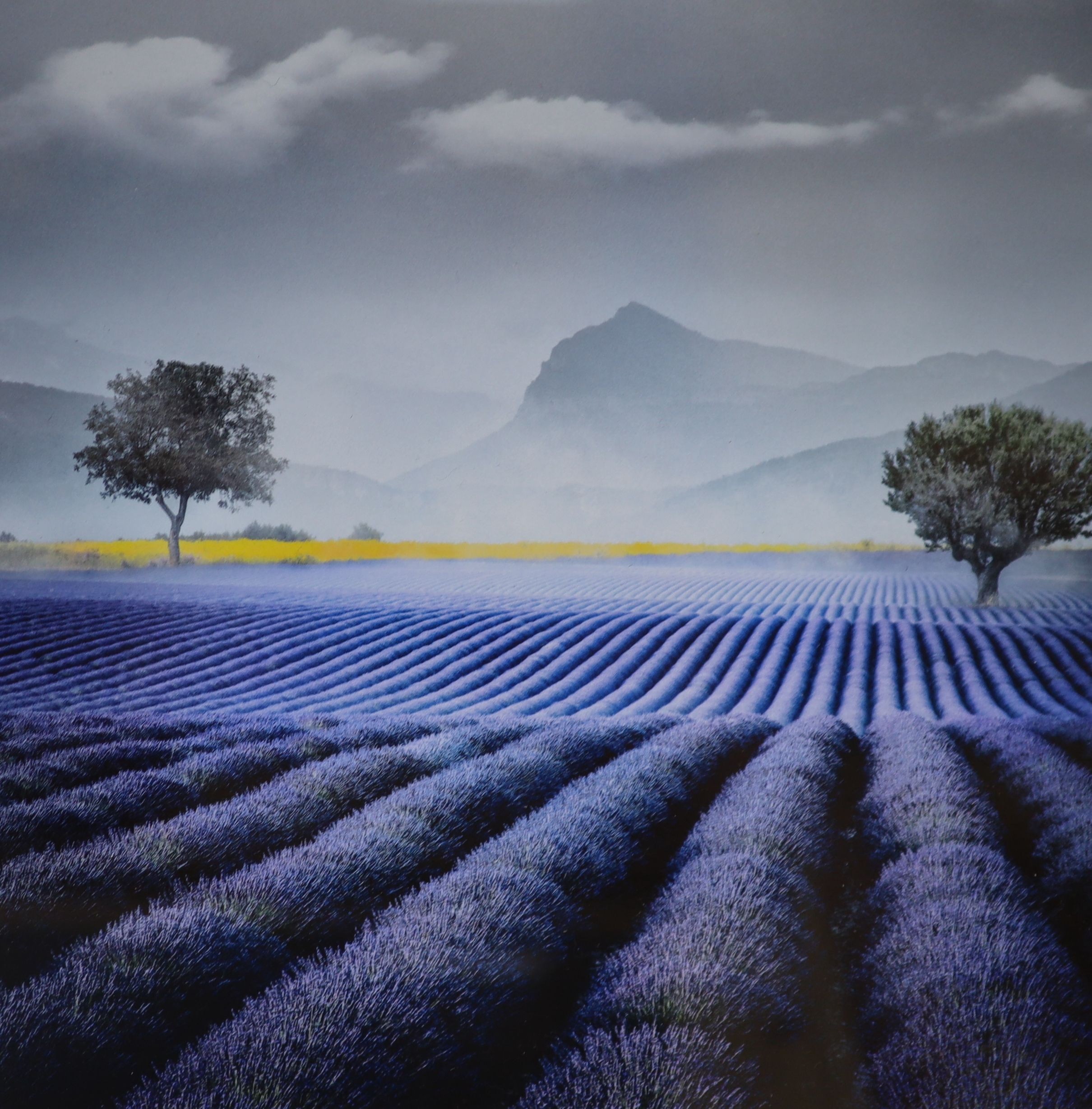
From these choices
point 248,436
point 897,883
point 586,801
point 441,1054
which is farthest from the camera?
point 248,436

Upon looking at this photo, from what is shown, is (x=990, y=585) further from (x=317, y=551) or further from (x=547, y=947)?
(x=547, y=947)

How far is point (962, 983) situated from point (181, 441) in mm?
9562

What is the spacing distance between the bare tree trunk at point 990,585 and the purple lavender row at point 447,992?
8290 mm

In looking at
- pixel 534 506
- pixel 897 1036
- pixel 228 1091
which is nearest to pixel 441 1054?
pixel 228 1091

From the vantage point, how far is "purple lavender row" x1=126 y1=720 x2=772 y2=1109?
0.84 m

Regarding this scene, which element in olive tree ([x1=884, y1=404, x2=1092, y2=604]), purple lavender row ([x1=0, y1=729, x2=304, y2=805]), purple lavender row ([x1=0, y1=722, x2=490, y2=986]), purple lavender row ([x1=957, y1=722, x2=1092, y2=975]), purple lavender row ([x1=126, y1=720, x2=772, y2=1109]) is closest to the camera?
purple lavender row ([x1=126, y1=720, x2=772, y2=1109])

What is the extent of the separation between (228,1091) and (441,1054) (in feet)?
0.79

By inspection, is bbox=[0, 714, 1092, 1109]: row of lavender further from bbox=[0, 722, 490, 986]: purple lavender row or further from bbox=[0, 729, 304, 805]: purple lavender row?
bbox=[0, 729, 304, 805]: purple lavender row

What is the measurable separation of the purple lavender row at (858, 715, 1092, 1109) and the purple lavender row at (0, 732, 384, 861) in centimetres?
136

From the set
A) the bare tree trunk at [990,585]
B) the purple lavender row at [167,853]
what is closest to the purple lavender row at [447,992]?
the purple lavender row at [167,853]

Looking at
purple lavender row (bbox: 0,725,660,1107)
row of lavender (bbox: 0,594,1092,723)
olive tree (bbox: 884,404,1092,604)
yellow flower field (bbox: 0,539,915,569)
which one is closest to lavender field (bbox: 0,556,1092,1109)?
purple lavender row (bbox: 0,725,660,1107)

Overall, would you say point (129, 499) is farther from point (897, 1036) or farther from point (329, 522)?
point (897, 1036)

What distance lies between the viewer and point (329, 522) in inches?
358

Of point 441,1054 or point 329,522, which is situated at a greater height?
point 329,522
